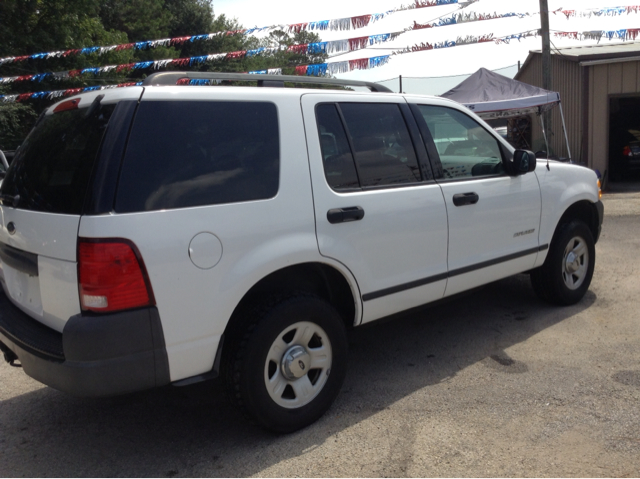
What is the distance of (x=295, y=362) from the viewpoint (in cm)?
322

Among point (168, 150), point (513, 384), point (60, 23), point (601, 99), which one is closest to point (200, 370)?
point (168, 150)

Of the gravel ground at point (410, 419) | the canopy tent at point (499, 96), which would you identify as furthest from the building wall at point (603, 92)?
the gravel ground at point (410, 419)

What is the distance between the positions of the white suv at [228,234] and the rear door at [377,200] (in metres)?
0.01

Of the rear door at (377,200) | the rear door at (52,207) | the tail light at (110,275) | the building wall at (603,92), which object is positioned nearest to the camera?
the tail light at (110,275)

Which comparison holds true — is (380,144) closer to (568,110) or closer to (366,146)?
(366,146)

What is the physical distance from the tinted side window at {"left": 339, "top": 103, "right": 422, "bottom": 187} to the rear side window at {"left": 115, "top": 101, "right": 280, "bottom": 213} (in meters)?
0.63

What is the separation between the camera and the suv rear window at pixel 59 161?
9.15ft

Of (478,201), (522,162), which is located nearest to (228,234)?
(478,201)

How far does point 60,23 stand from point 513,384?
22188mm

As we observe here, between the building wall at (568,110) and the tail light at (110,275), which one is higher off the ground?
the building wall at (568,110)

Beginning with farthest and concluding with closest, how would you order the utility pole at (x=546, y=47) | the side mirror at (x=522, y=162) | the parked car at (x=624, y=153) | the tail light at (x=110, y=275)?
the parked car at (x=624, y=153) → the utility pole at (x=546, y=47) → the side mirror at (x=522, y=162) → the tail light at (x=110, y=275)

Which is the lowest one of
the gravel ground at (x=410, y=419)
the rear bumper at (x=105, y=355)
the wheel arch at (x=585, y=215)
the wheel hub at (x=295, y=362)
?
the gravel ground at (x=410, y=419)

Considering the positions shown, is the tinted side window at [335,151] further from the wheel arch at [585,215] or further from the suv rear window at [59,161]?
the wheel arch at [585,215]

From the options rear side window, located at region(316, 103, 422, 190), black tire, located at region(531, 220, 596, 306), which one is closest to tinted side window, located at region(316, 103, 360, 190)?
rear side window, located at region(316, 103, 422, 190)
